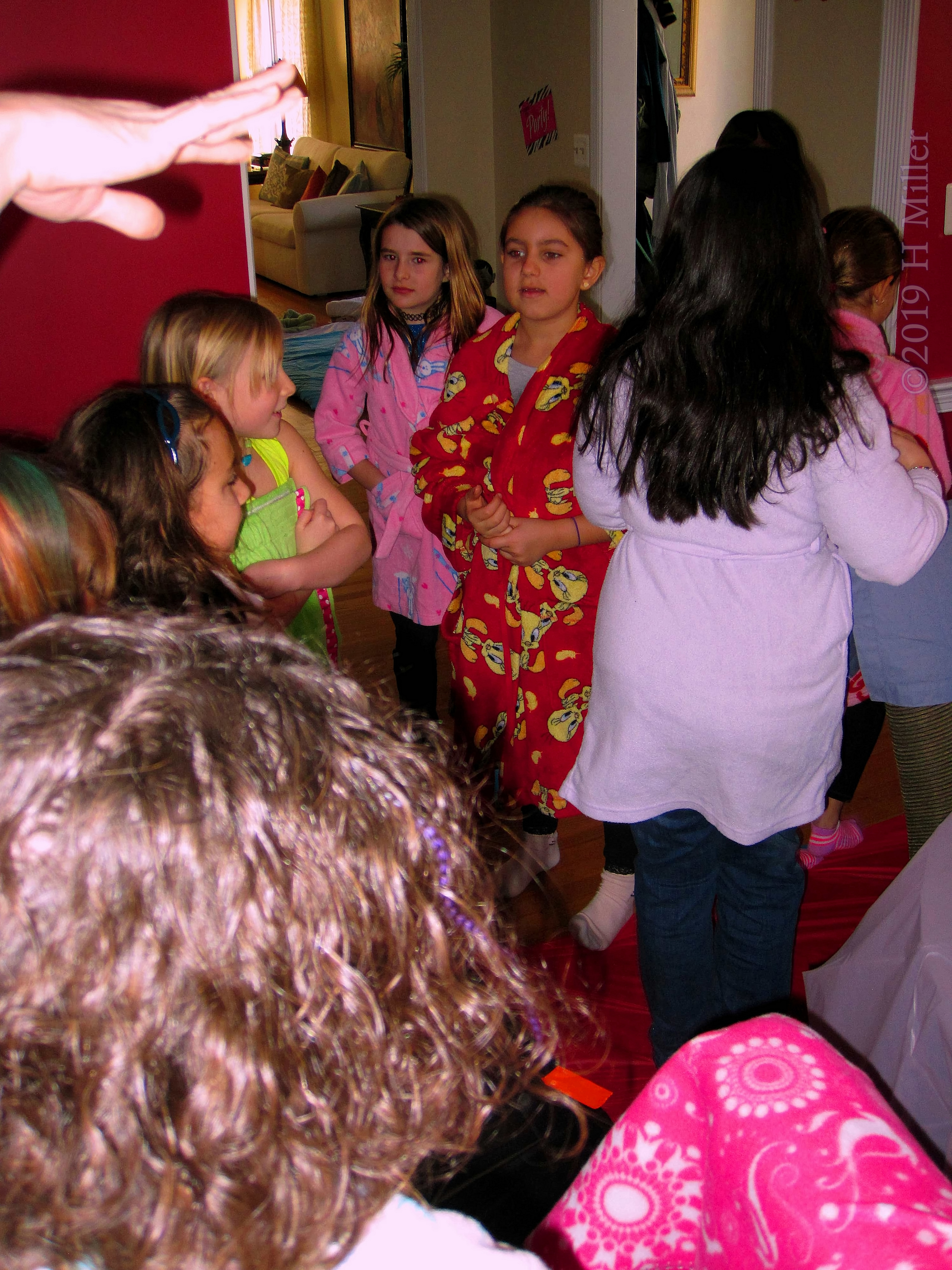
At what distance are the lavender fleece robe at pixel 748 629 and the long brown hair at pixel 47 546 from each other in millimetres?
670

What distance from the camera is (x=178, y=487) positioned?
48.5 inches

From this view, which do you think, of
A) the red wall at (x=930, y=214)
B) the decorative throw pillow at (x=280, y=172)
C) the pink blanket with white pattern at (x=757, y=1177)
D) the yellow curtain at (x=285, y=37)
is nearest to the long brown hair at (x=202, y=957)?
the pink blanket with white pattern at (x=757, y=1177)

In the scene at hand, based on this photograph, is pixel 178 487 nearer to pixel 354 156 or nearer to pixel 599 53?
pixel 599 53

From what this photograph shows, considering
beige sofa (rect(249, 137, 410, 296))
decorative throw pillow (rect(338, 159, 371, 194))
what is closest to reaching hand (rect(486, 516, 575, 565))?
beige sofa (rect(249, 137, 410, 296))

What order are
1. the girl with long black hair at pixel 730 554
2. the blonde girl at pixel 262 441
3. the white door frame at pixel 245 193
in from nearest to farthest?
the girl with long black hair at pixel 730 554, the blonde girl at pixel 262 441, the white door frame at pixel 245 193

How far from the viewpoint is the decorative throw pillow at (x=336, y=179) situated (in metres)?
9.10

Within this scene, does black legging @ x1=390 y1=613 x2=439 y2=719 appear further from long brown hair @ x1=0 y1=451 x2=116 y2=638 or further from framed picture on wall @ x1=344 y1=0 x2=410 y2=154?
framed picture on wall @ x1=344 y1=0 x2=410 y2=154

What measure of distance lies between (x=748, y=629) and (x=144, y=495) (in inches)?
29.8

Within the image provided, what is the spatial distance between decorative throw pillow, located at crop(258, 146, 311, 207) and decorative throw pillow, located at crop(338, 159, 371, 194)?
4.17ft

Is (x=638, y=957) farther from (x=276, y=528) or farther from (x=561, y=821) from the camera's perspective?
(x=276, y=528)

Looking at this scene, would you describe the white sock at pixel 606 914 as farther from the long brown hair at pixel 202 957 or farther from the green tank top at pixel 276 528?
the long brown hair at pixel 202 957

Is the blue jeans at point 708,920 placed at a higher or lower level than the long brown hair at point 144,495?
lower

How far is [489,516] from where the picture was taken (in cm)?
174

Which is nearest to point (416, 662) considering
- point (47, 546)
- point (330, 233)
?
point (47, 546)
